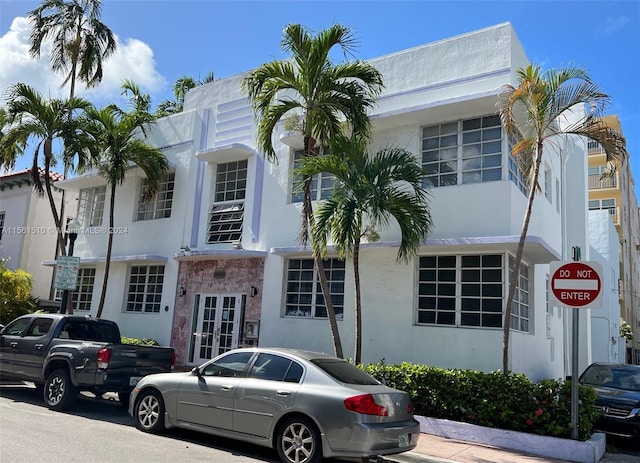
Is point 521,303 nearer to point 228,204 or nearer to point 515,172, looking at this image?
point 515,172

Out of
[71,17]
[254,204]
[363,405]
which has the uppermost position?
[71,17]

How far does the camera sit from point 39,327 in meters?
10.7

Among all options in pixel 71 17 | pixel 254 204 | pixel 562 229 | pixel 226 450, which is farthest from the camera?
pixel 71 17

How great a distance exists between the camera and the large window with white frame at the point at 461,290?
11195 mm

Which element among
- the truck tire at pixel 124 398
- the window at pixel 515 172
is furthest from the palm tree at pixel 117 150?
the window at pixel 515 172

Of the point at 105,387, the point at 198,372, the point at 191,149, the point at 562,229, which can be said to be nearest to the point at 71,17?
the point at 191,149

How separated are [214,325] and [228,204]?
3422 millimetres

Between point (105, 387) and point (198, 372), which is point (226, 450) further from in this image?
point (105, 387)

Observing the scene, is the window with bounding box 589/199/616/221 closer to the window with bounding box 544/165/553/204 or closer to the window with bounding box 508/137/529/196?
the window with bounding box 544/165/553/204

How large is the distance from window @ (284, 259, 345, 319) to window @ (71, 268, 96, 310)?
8105 millimetres

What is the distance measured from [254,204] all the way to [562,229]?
9.22m

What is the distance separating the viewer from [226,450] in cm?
729

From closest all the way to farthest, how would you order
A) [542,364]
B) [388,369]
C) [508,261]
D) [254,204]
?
[388,369]
[508,261]
[542,364]
[254,204]

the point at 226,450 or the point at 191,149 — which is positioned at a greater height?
the point at 191,149
